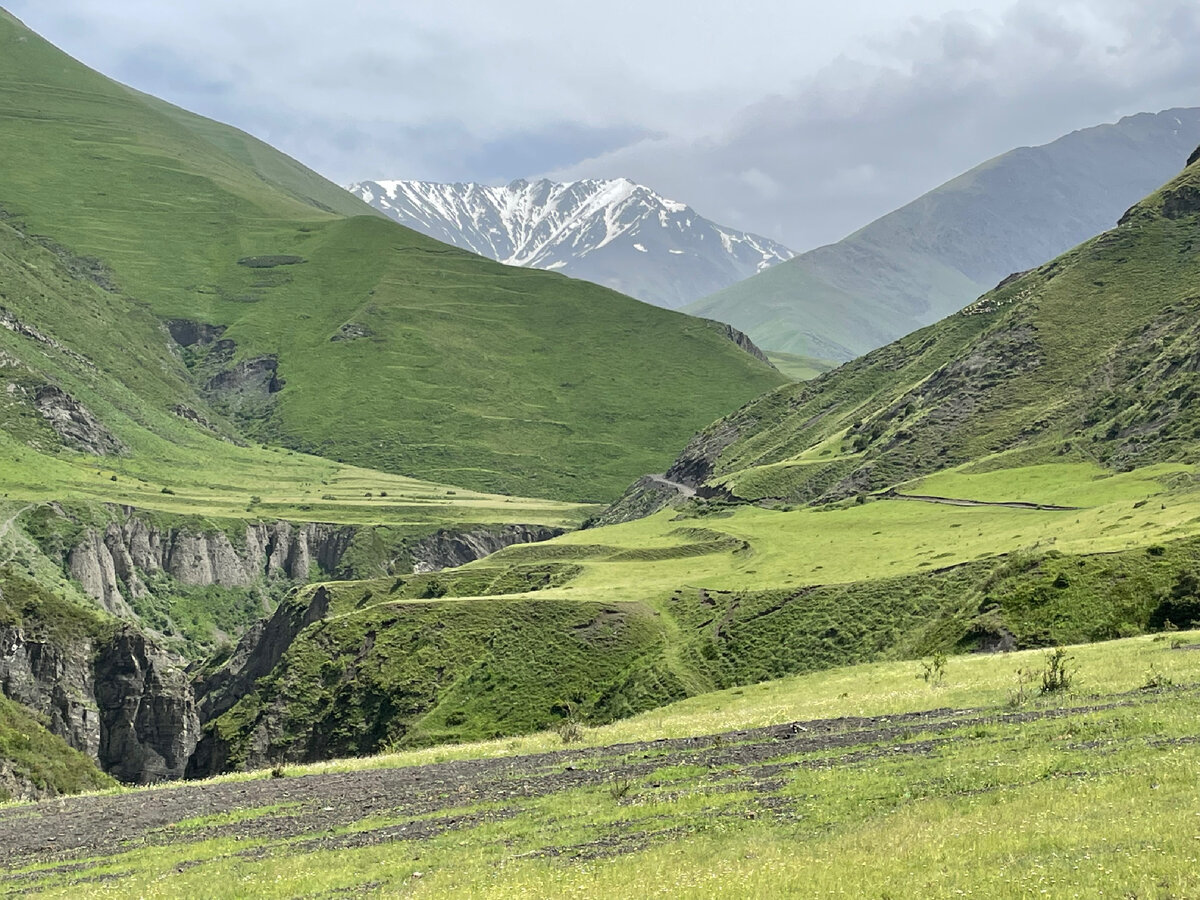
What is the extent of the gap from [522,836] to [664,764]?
9.72 m

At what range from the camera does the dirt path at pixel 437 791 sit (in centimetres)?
3159

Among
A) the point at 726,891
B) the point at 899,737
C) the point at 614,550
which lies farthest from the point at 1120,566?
the point at 614,550

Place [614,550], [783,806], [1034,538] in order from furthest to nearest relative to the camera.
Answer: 1. [614,550]
2. [1034,538]
3. [783,806]

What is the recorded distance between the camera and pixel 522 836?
27.1m

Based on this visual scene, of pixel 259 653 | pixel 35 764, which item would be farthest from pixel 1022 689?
pixel 259 653

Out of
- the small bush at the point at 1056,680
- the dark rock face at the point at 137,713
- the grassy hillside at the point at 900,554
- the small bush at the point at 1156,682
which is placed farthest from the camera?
the dark rock face at the point at 137,713

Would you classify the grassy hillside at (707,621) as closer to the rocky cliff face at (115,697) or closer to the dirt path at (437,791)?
the rocky cliff face at (115,697)

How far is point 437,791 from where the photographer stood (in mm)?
36625

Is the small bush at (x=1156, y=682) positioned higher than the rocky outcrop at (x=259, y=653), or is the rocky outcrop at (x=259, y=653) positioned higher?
the small bush at (x=1156, y=682)

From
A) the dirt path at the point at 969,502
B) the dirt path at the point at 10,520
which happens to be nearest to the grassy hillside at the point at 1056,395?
the dirt path at the point at 969,502

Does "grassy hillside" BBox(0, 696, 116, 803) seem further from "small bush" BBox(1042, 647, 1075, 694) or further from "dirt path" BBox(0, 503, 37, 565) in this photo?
"dirt path" BBox(0, 503, 37, 565)

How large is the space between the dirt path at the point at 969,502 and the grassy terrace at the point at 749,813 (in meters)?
73.9

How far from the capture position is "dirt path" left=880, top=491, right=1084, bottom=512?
389ft

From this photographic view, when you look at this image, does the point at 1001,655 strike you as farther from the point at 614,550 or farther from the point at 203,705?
the point at 203,705
